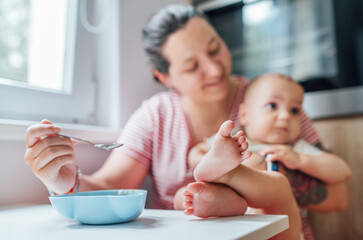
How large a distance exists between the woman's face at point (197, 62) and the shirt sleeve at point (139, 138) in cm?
13

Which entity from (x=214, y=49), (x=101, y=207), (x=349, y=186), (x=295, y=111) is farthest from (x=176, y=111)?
(x=349, y=186)

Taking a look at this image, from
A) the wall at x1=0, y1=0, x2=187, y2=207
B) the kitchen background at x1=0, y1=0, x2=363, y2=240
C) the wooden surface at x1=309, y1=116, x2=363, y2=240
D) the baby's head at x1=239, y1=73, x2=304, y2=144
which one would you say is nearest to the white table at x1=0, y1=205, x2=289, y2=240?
the wall at x1=0, y1=0, x2=187, y2=207

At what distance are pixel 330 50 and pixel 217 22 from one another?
0.48 metres

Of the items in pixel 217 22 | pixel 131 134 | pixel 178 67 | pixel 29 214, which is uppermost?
pixel 217 22

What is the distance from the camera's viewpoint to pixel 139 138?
918mm

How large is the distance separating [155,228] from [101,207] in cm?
8

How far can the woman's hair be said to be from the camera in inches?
36.2

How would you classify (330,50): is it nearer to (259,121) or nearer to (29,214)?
(259,121)

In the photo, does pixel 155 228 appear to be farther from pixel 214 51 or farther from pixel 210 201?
pixel 214 51

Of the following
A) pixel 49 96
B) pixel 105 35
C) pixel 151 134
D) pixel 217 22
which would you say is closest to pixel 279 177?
pixel 151 134

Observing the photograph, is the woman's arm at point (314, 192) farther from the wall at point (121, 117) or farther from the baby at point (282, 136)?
the wall at point (121, 117)

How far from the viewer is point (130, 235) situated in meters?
0.41

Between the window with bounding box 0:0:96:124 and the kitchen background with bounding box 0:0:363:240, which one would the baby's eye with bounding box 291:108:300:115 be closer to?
the kitchen background with bounding box 0:0:363:240

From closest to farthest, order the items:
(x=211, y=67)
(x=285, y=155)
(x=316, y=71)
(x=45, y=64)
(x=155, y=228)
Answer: (x=155, y=228), (x=285, y=155), (x=211, y=67), (x=45, y=64), (x=316, y=71)
